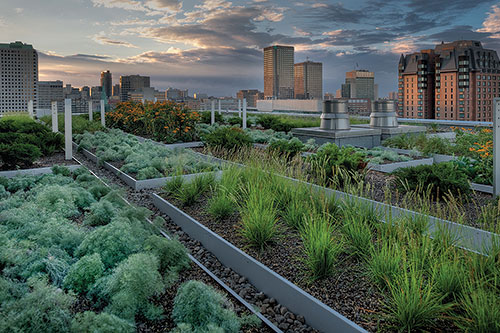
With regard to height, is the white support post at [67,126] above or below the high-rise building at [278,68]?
below

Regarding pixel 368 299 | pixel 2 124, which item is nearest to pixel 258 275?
pixel 368 299

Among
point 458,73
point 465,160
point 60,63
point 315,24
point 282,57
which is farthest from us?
point 282,57

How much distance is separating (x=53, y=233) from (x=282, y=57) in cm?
13725

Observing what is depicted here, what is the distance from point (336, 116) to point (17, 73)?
49.1 meters

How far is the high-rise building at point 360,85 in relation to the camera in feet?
112

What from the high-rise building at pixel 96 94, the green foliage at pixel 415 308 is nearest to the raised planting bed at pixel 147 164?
the green foliage at pixel 415 308

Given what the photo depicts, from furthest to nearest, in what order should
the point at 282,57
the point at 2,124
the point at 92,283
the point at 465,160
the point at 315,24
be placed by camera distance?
1. the point at 282,57
2. the point at 315,24
3. the point at 2,124
4. the point at 465,160
5. the point at 92,283

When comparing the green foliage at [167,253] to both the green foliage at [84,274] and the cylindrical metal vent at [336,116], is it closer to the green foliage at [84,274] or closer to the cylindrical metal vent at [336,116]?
the green foliage at [84,274]

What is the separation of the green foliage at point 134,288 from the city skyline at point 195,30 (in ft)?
46.1

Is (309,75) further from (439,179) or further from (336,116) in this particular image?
(439,179)

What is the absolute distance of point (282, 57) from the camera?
135 m

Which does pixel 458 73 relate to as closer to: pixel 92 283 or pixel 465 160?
pixel 465 160

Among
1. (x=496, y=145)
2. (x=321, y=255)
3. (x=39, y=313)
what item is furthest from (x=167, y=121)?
(x=39, y=313)

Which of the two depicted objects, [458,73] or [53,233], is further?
[458,73]
